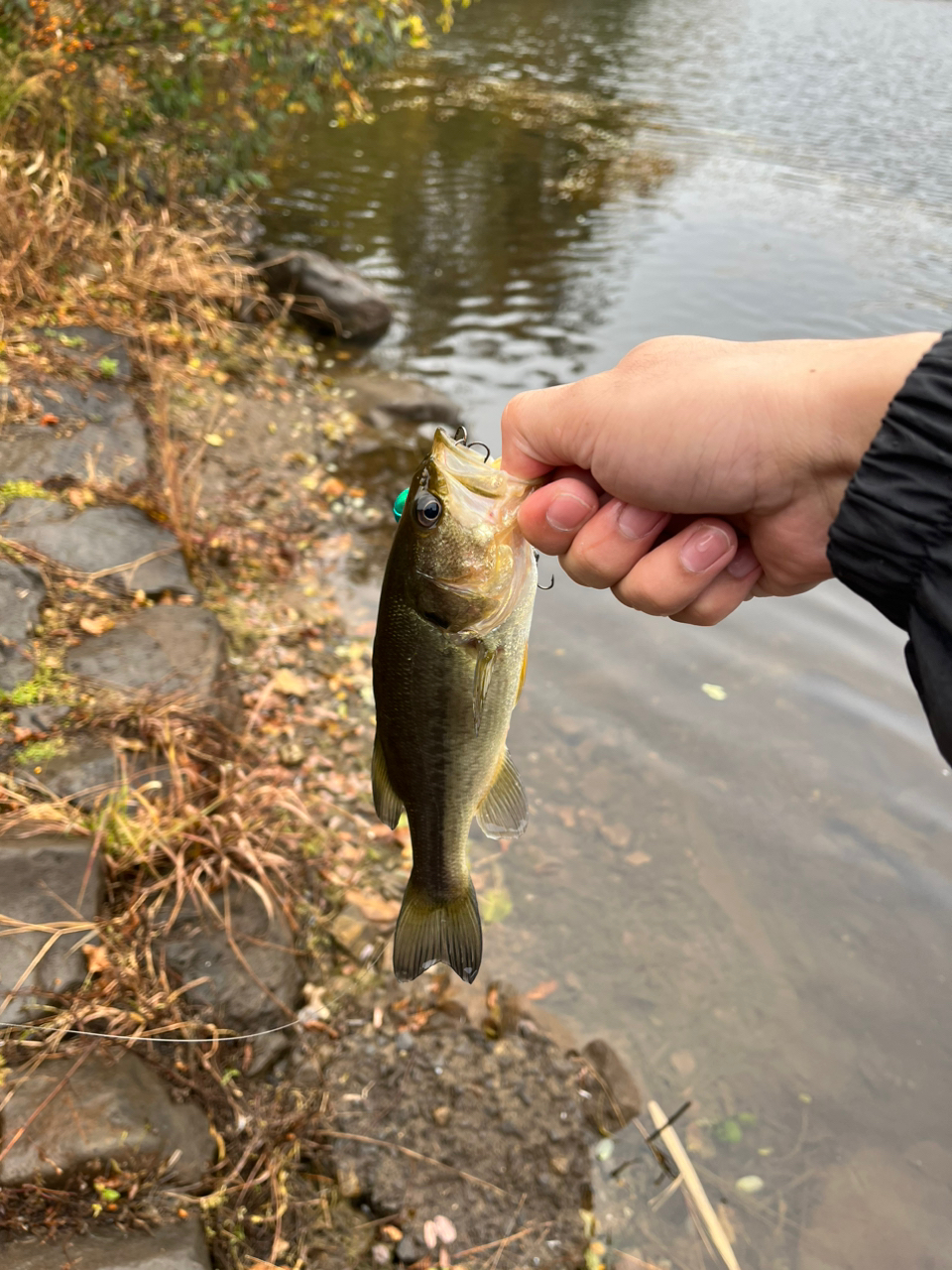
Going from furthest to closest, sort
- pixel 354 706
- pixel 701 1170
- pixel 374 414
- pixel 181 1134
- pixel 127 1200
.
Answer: pixel 374 414 < pixel 354 706 < pixel 701 1170 < pixel 181 1134 < pixel 127 1200

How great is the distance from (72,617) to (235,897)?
181cm

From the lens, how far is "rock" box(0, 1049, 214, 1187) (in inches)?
108

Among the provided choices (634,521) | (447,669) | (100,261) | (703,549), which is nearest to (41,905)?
(447,669)

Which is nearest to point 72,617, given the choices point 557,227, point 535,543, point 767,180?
point 535,543

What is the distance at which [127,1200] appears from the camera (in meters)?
2.82

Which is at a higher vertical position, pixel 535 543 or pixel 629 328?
pixel 535 543

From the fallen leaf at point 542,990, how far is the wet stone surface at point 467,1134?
277mm

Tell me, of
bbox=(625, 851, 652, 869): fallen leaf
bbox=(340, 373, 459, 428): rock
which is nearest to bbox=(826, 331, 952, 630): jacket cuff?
bbox=(625, 851, 652, 869): fallen leaf

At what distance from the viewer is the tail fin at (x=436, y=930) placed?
246cm

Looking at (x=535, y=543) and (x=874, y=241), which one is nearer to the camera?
(x=535, y=543)

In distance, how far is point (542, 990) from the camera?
4277 millimetres

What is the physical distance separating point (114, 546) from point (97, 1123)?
3.16 metres

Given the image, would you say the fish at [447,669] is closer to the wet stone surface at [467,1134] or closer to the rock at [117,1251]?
the rock at [117,1251]

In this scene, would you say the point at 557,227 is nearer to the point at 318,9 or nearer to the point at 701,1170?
Result: the point at 318,9
